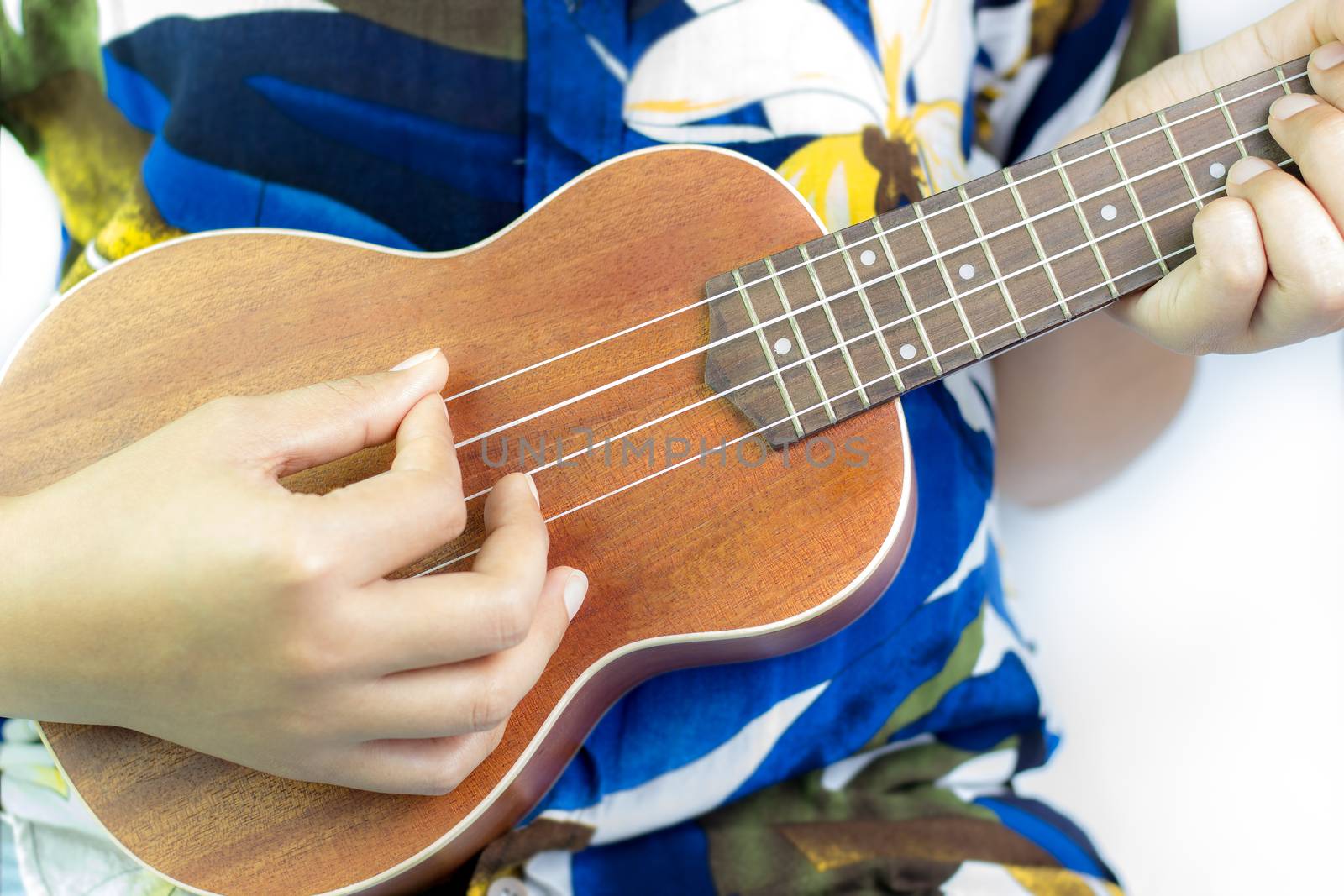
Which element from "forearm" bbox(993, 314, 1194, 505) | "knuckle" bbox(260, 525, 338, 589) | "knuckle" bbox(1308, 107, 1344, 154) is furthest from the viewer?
"forearm" bbox(993, 314, 1194, 505)

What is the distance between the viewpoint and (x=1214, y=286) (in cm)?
62

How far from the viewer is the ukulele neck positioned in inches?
25.0

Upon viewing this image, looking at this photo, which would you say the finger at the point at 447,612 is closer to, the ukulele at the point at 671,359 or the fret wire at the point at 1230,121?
the ukulele at the point at 671,359

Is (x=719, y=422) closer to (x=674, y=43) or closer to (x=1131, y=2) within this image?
(x=674, y=43)

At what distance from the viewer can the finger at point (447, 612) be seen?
19.0 inches

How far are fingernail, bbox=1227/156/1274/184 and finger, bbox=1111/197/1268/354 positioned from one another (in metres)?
0.02

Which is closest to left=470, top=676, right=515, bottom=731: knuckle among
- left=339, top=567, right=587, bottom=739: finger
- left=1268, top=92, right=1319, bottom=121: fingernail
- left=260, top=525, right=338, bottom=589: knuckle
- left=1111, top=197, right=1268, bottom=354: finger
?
left=339, top=567, right=587, bottom=739: finger

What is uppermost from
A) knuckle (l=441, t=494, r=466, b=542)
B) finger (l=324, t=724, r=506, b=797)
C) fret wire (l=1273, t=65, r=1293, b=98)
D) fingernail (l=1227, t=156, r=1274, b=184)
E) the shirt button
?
fret wire (l=1273, t=65, r=1293, b=98)

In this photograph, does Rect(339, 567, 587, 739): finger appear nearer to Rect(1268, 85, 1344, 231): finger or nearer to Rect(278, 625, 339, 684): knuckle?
Rect(278, 625, 339, 684): knuckle

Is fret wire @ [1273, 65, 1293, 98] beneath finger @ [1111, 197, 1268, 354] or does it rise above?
above

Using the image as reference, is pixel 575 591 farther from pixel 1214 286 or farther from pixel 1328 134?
pixel 1328 134

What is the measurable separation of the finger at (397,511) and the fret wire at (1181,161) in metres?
0.58

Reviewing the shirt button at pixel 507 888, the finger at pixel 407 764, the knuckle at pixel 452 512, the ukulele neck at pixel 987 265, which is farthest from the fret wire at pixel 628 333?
the shirt button at pixel 507 888

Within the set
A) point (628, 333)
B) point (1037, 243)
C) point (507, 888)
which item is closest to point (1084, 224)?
point (1037, 243)
